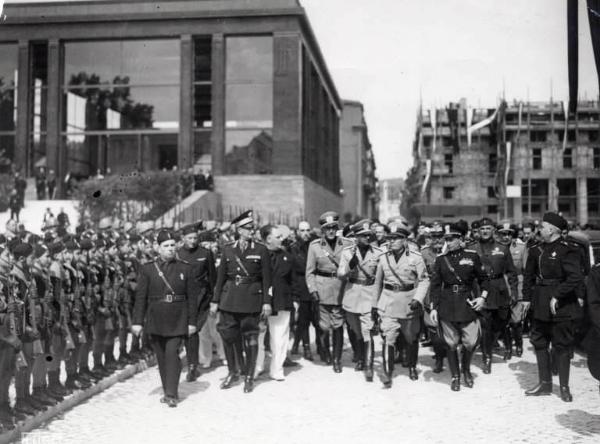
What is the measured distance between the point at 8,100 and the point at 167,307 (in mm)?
37398

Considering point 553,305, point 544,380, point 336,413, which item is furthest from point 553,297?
point 336,413

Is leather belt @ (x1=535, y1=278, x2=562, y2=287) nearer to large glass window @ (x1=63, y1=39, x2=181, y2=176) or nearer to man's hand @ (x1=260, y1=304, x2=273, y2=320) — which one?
man's hand @ (x1=260, y1=304, x2=273, y2=320)

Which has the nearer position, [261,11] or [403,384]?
[403,384]

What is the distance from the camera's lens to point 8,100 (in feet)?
133

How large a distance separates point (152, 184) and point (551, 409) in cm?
2289

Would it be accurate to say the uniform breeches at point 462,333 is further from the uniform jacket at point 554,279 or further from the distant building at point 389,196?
the distant building at point 389,196

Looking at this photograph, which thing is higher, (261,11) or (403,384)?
(261,11)

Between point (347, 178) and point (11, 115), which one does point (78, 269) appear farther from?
point (347, 178)

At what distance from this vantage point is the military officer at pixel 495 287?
33.4 ft

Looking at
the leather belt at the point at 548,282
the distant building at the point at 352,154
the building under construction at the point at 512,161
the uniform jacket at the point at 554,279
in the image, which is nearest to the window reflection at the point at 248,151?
the building under construction at the point at 512,161

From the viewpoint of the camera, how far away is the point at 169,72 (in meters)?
39.8

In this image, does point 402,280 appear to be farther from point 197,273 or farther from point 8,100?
point 8,100

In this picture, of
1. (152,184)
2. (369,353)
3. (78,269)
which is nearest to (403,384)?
(369,353)

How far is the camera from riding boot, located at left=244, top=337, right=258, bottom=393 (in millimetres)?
8500
